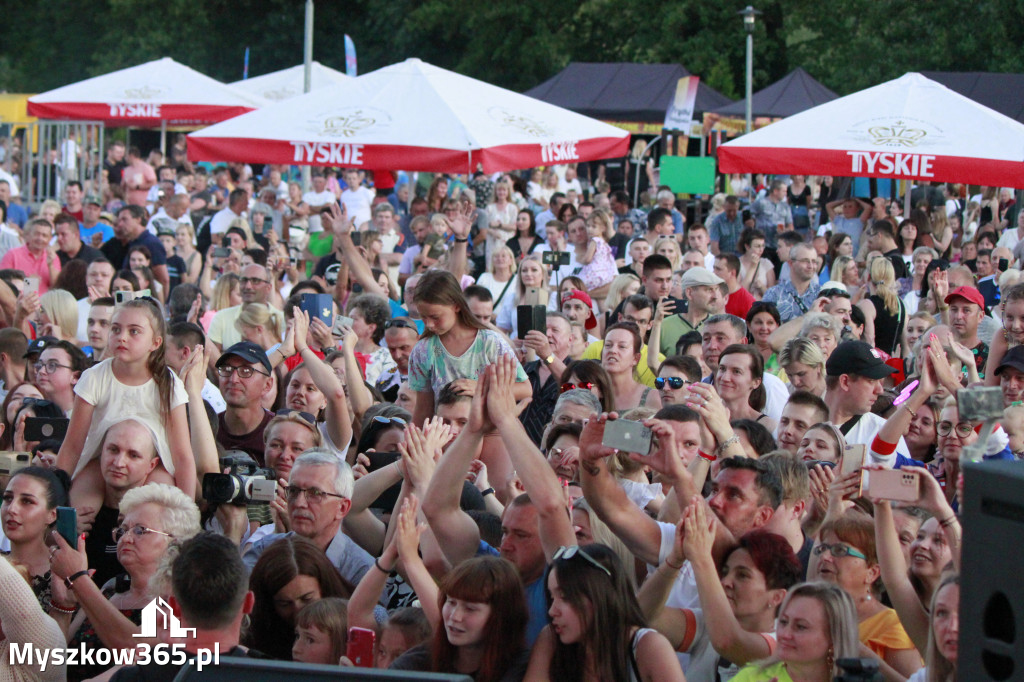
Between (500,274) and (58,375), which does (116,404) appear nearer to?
(58,375)

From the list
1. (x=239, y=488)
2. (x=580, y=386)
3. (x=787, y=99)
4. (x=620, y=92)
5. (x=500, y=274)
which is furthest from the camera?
(x=620, y=92)

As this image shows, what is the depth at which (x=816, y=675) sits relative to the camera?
12.1 feet

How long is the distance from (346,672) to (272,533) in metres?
2.59

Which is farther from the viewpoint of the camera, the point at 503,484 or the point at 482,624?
the point at 503,484

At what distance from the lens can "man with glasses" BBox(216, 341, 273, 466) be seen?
6.30 meters

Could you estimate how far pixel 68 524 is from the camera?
4.50 metres

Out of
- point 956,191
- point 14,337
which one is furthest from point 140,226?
point 956,191

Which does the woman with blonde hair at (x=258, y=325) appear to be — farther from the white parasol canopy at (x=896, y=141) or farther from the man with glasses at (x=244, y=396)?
the white parasol canopy at (x=896, y=141)

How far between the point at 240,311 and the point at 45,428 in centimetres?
303

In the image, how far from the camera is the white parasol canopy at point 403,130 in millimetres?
10602

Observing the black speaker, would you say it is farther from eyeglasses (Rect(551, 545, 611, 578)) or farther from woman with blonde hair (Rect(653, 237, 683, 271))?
woman with blonde hair (Rect(653, 237, 683, 271))

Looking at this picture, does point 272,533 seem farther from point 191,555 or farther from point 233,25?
point 233,25

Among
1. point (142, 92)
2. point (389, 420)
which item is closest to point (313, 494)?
point (389, 420)

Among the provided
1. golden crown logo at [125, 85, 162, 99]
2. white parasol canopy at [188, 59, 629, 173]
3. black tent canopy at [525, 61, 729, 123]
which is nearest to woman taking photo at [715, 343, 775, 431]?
white parasol canopy at [188, 59, 629, 173]
